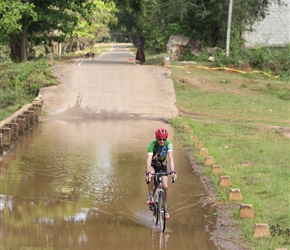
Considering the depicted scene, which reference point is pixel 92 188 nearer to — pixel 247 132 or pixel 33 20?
pixel 247 132

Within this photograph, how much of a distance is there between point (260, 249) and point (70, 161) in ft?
22.5

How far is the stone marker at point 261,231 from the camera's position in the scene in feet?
26.4

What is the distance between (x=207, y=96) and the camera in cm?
2641

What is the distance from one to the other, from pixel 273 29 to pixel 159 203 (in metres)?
35.5

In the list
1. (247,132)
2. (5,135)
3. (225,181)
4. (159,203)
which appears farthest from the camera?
(247,132)

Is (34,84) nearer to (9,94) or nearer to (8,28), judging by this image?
(9,94)

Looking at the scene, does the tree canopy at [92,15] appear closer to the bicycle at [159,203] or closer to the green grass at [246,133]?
the green grass at [246,133]

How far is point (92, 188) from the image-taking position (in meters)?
11.3

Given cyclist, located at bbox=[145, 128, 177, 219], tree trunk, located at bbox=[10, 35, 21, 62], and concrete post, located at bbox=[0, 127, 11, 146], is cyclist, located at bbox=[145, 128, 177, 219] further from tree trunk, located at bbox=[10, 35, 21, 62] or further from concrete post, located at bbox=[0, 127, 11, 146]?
tree trunk, located at bbox=[10, 35, 21, 62]

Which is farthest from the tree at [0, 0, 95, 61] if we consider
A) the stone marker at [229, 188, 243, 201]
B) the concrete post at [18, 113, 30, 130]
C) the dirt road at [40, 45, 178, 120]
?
the stone marker at [229, 188, 243, 201]

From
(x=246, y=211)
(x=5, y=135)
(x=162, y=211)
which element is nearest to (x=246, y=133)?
(x=5, y=135)

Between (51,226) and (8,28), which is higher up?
(8,28)

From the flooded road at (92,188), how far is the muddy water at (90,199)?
1cm

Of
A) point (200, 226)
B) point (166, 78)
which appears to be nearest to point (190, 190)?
point (200, 226)
